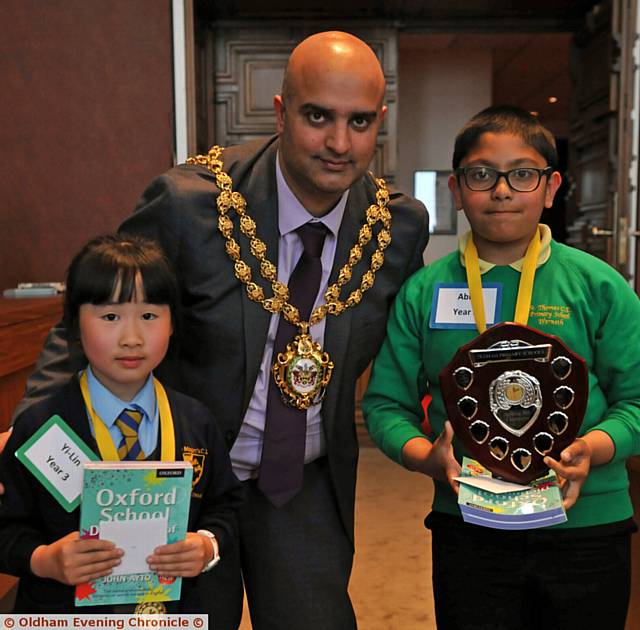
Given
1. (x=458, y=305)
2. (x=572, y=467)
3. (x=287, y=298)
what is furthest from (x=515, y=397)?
(x=287, y=298)

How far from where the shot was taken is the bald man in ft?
5.24

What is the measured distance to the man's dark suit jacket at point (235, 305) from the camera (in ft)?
5.27

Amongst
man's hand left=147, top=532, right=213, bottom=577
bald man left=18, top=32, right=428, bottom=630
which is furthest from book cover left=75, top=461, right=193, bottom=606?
bald man left=18, top=32, right=428, bottom=630

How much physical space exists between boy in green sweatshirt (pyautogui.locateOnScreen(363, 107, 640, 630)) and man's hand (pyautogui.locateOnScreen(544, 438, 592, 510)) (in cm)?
8

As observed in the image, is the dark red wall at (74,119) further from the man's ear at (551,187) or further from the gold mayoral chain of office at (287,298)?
the man's ear at (551,187)

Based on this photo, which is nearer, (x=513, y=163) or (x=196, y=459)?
(x=196, y=459)

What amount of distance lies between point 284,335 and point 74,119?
8.80 feet

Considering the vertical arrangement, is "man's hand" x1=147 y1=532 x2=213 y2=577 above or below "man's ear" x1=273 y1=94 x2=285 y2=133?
below

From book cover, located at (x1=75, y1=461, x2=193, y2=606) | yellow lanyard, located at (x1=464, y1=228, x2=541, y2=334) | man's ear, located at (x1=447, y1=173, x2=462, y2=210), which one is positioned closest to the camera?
book cover, located at (x1=75, y1=461, x2=193, y2=606)

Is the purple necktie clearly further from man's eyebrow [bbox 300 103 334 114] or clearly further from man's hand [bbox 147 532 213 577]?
man's hand [bbox 147 532 213 577]

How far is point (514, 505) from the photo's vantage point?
1266 mm

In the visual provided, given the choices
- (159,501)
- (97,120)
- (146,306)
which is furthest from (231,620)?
(97,120)

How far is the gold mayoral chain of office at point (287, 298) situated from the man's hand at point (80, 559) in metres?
0.56

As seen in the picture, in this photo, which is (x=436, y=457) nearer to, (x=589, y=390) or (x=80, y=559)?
(x=589, y=390)
